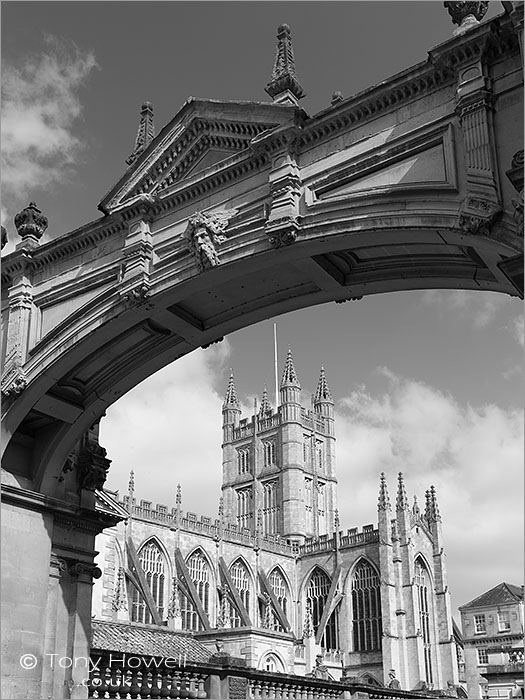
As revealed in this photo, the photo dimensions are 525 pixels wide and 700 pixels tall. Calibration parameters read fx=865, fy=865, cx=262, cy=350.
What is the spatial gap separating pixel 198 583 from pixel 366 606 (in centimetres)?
1254

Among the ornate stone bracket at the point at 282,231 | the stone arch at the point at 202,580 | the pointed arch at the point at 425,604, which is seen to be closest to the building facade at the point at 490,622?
the pointed arch at the point at 425,604

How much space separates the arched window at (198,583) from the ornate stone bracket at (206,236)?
50134mm

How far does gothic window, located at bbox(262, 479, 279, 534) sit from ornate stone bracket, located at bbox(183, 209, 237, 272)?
7213 cm

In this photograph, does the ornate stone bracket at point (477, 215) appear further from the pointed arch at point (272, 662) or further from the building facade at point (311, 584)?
the building facade at point (311, 584)

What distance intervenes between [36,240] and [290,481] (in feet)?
227

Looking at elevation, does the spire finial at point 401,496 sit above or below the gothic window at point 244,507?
below

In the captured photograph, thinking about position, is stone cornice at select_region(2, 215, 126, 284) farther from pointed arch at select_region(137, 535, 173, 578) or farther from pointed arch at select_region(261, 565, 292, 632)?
pointed arch at select_region(261, 565, 292, 632)

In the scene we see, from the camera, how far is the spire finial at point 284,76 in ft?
33.4

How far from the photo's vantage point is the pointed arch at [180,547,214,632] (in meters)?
57.4

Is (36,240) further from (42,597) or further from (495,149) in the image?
(495,149)

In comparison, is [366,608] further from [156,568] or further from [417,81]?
[417,81]

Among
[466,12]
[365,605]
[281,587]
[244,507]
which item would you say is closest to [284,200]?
[466,12]

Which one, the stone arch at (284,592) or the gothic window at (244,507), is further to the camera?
the gothic window at (244,507)

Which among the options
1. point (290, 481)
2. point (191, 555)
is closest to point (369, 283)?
point (191, 555)
